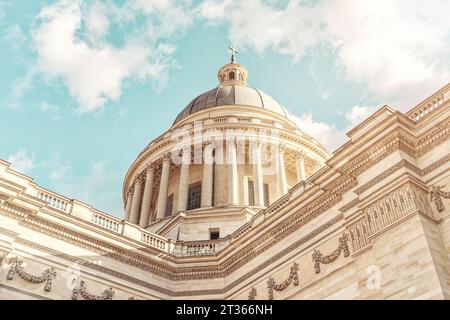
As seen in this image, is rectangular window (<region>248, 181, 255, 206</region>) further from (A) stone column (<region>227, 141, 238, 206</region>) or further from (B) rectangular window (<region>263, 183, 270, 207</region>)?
(A) stone column (<region>227, 141, 238, 206</region>)

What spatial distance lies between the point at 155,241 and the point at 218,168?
12551 mm

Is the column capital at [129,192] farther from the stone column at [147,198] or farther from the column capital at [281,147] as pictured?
the column capital at [281,147]

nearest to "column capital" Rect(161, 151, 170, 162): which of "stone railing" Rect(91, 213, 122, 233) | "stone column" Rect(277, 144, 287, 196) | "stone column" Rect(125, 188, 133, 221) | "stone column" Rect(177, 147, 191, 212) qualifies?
"stone column" Rect(177, 147, 191, 212)

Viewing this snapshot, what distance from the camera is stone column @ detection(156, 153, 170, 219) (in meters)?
35.6

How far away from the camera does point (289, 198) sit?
23.7 m

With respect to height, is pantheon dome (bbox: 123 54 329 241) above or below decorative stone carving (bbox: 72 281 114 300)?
above

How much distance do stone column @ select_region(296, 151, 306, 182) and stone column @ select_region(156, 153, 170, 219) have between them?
32.0 ft

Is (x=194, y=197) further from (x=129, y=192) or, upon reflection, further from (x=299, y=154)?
(x=299, y=154)

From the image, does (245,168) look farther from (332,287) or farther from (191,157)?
(332,287)

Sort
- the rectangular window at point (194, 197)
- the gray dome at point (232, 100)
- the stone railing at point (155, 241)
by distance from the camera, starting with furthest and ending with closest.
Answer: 1. the gray dome at point (232, 100)
2. the rectangular window at point (194, 197)
3. the stone railing at point (155, 241)

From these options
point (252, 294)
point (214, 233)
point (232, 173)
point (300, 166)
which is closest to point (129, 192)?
point (232, 173)

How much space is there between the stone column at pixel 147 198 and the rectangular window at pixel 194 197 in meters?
3.13

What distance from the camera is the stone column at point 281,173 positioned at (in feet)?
116

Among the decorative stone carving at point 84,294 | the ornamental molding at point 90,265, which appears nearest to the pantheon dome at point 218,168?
the ornamental molding at point 90,265
